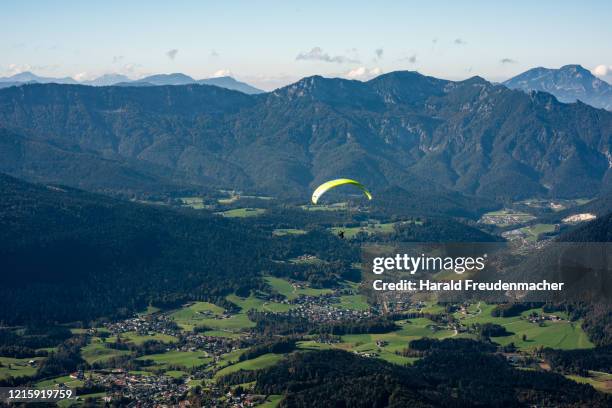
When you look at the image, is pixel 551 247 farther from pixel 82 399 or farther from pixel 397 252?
pixel 82 399

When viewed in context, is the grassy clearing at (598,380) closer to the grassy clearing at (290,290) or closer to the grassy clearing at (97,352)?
the grassy clearing at (97,352)

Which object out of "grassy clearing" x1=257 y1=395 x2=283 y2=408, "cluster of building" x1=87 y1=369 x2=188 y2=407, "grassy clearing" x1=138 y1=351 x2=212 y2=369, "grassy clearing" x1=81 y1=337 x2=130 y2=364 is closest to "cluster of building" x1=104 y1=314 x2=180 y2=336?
"grassy clearing" x1=81 y1=337 x2=130 y2=364

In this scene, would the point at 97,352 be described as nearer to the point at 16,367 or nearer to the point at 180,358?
the point at 180,358

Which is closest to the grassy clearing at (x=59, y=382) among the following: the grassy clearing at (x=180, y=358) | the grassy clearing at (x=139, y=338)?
the grassy clearing at (x=180, y=358)

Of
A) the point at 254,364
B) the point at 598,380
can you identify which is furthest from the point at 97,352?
the point at 598,380

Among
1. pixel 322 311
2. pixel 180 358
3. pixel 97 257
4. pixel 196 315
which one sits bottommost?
pixel 180 358

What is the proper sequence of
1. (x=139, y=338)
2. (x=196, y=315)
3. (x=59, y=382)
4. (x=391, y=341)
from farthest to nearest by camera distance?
1. (x=196, y=315)
2. (x=139, y=338)
3. (x=391, y=341)
4. (x=59, y=382)
